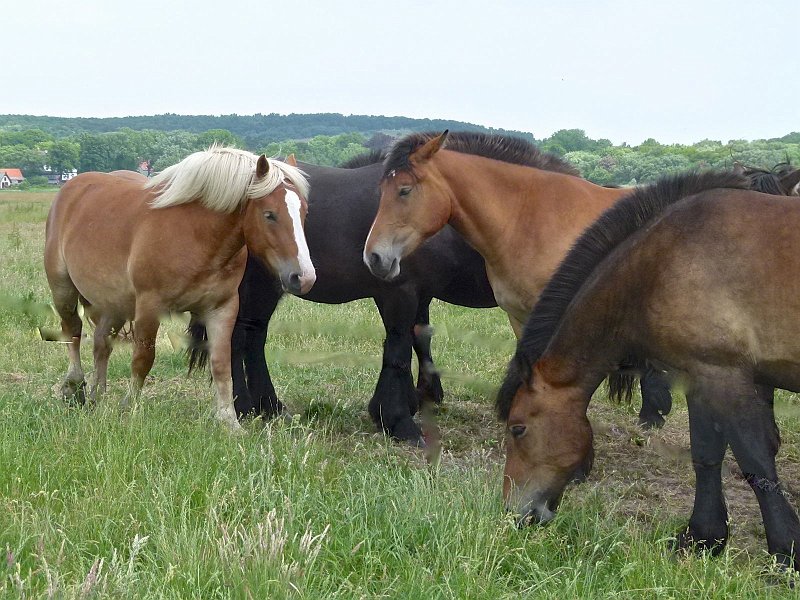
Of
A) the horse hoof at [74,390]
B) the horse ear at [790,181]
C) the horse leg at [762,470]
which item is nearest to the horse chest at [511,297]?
the horse ear at [790,181]

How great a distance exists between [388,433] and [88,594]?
3765mm

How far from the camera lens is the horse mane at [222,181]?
5.38 metres

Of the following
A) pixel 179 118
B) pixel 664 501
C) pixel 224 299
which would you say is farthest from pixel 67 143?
pixel 664 501

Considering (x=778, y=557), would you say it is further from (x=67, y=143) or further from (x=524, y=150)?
(x=67, y=143)

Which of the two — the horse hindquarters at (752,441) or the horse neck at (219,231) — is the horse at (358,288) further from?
the horse hindquarters at (752,441)

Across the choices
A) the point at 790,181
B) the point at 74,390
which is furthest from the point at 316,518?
the point at 790,181

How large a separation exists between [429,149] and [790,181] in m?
2.48

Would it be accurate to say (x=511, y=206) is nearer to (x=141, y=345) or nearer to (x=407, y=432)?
(x=407, y=432)

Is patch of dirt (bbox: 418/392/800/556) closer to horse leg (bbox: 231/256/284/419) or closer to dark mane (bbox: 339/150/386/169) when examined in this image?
horse leg (bbox: 231/256/284/419)

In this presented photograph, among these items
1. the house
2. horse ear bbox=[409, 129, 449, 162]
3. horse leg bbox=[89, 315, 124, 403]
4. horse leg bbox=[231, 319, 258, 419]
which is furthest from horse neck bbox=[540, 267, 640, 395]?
the house

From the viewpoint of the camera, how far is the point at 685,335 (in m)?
3.75

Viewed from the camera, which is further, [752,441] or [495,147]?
[495,147]

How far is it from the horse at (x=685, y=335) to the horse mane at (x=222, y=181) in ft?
7.02

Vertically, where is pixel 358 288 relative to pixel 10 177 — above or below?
above
